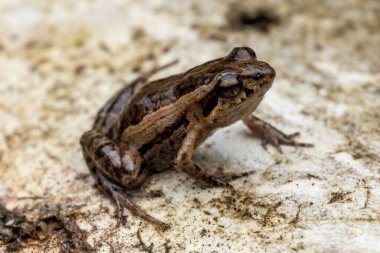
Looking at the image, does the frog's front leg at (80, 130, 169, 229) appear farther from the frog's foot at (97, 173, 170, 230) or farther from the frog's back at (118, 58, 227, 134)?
the frog's back at (118, 58, 227, 134)

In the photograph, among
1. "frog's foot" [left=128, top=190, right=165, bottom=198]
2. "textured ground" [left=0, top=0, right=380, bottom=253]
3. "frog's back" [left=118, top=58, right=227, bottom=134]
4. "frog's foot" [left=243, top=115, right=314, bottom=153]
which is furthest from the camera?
"frog's foot" [left=243, top=115, right=314, bottom=153]

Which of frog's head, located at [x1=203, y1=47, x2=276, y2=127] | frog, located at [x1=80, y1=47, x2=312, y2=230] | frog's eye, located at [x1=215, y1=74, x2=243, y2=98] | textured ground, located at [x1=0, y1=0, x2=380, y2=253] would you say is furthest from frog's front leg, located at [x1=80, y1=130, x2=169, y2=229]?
Answer: frog's eye, located at [x1=215, y1=74, x2=243, y2=98]

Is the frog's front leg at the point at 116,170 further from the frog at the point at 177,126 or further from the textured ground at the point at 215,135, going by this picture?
the textured ground at the point at 215,135

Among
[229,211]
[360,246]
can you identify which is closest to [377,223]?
[360,246]

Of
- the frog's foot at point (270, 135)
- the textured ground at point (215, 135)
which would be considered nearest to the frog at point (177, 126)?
the frog's foot at point (270, 135)

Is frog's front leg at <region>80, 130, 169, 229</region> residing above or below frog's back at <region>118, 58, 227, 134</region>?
below

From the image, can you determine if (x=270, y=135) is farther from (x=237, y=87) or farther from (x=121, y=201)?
(x=121, y=201)

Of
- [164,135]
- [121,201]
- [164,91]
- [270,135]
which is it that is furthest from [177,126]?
[270,135]
